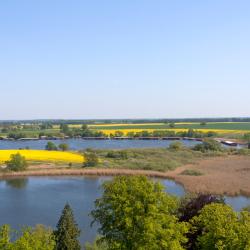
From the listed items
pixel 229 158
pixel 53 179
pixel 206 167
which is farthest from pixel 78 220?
pixel 229 158

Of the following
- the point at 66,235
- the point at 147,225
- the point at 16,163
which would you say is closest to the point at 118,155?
the point at 16,163

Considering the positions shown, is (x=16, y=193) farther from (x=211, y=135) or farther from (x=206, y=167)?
(x=211, y=135)

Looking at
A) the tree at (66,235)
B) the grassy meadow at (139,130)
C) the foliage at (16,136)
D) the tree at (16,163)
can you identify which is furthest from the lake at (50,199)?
the grassy meadow at (139,130)

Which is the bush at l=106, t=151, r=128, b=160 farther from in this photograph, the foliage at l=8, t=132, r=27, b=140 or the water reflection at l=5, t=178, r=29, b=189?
the foliage at l=8, t=132, r=27, b=140

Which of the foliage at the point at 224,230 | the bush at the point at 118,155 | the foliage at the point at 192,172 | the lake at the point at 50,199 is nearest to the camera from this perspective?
the foliage at the point at 224,230

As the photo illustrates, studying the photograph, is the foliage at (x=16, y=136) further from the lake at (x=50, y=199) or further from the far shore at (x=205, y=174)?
the lake at (x=50, y=199)
